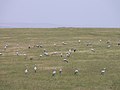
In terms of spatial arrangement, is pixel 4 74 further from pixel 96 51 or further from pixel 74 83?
pixel 96 51

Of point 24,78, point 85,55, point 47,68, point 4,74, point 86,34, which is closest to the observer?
point 24,78

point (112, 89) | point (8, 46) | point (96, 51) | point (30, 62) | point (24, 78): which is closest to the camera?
point (112, 89)

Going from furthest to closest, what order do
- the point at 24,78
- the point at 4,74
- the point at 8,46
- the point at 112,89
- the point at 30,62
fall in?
the point at 8,46
the point at 30,62
the point at 4,74
the point at 24,78
the point at 112,89

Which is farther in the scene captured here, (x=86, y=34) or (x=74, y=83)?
(x=86, y=34)

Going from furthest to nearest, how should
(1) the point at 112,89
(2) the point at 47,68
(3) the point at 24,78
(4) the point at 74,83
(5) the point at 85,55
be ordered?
(5) the point at 85,55
(2) the point at 47,68
(3) the point at 24,78
(4) the point at 74,83
(1) the point at 112,89

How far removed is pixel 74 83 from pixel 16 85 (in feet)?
12.4

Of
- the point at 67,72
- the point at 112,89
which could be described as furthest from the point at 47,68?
the point at 112,89

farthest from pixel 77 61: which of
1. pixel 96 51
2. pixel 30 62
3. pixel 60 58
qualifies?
pixel 96 51

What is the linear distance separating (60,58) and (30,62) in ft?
10.6

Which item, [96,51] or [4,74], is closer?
[4,74]

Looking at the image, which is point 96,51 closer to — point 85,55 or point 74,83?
point 85,55

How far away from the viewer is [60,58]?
32156 mm

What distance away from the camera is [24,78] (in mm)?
23969

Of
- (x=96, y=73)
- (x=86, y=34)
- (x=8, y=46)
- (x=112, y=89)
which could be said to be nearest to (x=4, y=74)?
(x=96, y=73)
